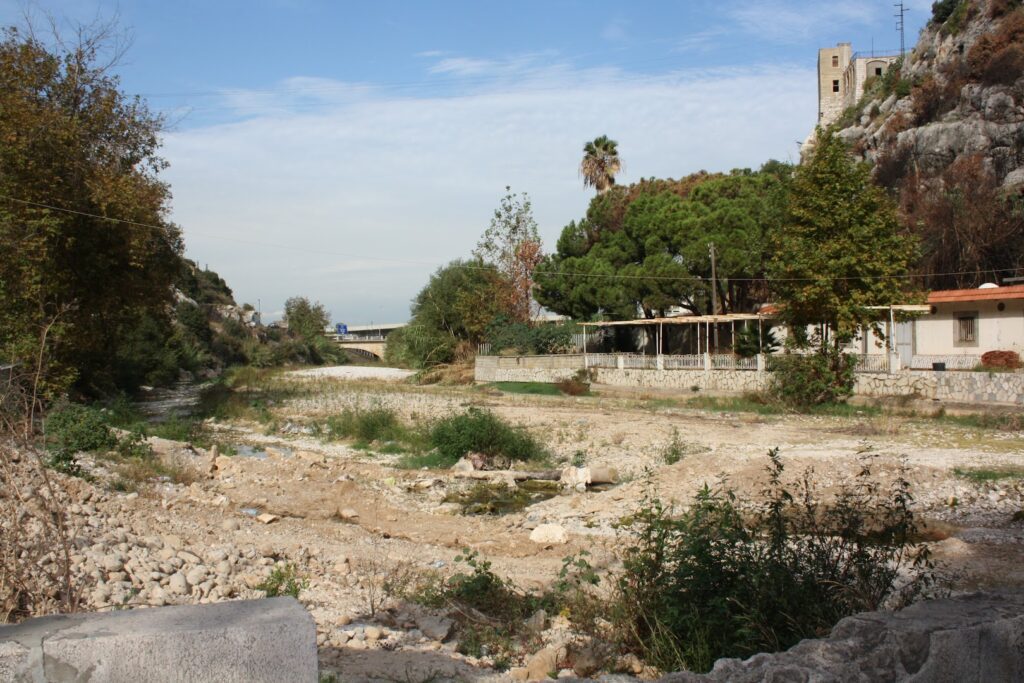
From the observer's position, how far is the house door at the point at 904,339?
32.2 metres

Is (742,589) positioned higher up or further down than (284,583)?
higher up

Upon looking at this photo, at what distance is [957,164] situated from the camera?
42.6 metres

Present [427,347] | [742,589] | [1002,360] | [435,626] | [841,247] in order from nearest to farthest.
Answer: [742,589], [435,626], [841,247], [1002,360], [427,347]

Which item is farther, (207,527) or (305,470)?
(305,470)

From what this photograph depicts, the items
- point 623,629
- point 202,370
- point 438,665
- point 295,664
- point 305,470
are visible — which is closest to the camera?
point 295,664

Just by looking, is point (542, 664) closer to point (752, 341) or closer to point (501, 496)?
point (501, 496)

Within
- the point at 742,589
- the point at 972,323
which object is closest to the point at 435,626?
the point at 742,589

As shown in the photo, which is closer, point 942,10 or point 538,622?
point 538,622

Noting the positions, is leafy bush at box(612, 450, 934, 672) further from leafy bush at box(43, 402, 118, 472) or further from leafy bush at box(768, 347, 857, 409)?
leafy bush at box(768, 347, 857, 409)

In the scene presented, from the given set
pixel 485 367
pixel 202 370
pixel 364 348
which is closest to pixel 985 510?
pixel 485 367

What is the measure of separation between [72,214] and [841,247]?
22.7 meters

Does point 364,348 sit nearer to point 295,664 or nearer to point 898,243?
point 898,243

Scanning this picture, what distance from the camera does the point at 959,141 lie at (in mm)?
45438

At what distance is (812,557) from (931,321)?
2871 cm
